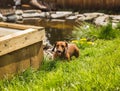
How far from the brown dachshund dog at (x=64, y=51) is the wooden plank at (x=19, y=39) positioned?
56 centimetres

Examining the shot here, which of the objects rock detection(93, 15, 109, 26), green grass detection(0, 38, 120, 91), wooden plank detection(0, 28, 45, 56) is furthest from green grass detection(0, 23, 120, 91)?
rock detection(93, 15, 109, 26)

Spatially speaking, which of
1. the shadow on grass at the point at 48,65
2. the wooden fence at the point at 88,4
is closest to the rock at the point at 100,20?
the wooden fence at the point at 88,4

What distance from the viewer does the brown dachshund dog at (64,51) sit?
20.8 feet

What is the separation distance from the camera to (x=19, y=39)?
5332mm

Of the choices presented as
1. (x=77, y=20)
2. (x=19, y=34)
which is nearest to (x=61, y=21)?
(x=77, y=20)

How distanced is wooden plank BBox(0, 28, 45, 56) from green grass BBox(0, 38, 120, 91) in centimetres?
46

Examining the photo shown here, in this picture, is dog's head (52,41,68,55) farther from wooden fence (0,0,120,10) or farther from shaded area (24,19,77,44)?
wooden fence (0,0,120,10)

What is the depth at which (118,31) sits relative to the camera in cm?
857

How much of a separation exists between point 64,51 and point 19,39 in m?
1.35

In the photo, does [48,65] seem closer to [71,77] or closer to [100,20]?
[71,77]

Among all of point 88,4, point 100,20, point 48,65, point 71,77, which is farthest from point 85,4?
Answer: point 71,77

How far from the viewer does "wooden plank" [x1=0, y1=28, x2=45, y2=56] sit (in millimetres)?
5062

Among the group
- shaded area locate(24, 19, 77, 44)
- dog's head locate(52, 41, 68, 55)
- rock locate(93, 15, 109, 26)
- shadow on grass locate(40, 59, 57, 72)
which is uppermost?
dog's head locate(52, 41, 68, 55)

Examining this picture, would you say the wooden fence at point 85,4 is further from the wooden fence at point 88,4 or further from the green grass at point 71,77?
the green grass at point 71,77
